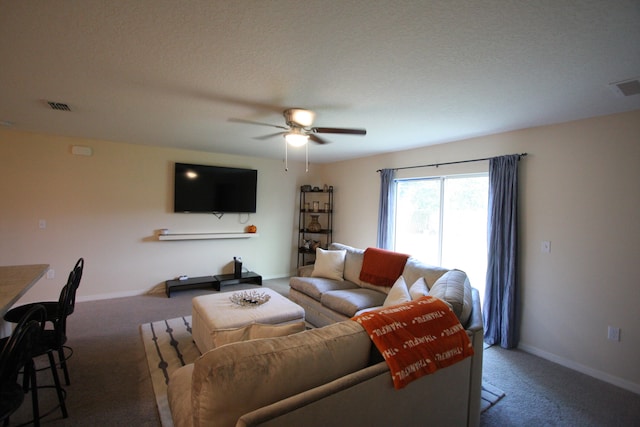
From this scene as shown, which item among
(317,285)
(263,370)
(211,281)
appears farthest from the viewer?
(211,281)

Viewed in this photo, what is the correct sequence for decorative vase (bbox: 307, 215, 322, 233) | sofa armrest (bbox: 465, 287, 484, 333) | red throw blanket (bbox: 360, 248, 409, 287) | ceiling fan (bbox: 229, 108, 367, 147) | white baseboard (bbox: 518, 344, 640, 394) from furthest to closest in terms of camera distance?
1. decorative vase (bbox: 307, 215, 322, 233)
2. red throw blanket (bbox: 360, 248, 409, 287)
3. ceiling fan (bbox: 229, 108, 367, 147)
4. white baseboard (bbox: 518, 344, 640, 394)
5. sofa armrest (bbox: 465, 287, 484, 333)

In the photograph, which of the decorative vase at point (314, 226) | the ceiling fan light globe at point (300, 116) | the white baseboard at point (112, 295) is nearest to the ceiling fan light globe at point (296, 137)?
the ceiling fan light globe at point (300, 116)

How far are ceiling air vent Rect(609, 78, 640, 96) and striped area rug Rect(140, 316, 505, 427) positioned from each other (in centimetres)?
258

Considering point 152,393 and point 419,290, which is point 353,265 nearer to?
point 419,290

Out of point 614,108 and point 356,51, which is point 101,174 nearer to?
point 356,51

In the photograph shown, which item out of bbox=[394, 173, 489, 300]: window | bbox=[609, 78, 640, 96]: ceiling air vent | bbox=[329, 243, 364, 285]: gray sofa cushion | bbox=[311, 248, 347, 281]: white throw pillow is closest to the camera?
bbox=[609, 78, 640, 96]: ceiling air vent

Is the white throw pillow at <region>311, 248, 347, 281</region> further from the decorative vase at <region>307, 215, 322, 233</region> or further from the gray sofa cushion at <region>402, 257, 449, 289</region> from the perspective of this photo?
the decorative vase at <region>307, 215, 322, 233</region>

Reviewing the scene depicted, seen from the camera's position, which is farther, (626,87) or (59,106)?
(59,106)

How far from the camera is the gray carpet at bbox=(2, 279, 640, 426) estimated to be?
2.14 meters

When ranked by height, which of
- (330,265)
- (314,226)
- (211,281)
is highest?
(314,226)

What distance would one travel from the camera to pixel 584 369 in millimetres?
2871

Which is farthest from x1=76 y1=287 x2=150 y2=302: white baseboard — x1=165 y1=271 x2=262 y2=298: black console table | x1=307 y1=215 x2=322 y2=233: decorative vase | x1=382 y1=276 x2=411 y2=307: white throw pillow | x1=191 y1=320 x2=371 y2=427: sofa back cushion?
x1=191 y1=320 x2=371 y2=427: sofa back cushion

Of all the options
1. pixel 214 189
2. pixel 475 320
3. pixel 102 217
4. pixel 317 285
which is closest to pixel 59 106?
pixel 102 217

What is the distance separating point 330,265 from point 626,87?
3.44 meters
